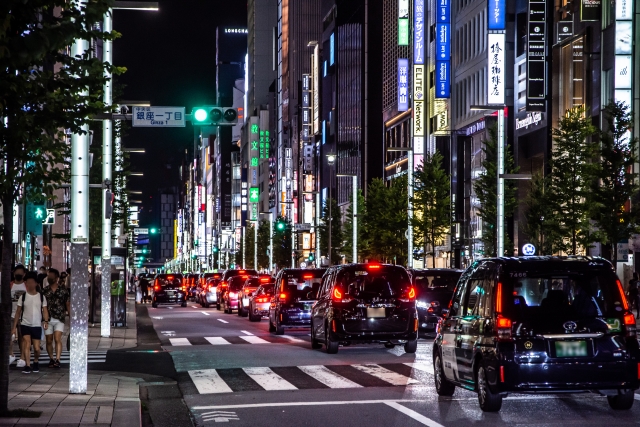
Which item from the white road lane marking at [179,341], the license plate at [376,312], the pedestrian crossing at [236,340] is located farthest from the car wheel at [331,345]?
the white road lane marking at [179,341]

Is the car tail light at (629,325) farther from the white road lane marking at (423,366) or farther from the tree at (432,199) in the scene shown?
the tree at (432,199)

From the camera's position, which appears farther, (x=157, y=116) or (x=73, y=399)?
(x=157, y=116)

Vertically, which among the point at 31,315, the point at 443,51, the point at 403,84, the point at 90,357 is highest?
the point at 443,51

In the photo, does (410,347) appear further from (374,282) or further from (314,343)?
(314,343)

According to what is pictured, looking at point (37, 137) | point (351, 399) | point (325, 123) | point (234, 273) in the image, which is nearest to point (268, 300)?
point (234, 273)

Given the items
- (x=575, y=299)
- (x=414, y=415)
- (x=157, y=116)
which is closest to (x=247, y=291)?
(x=157, y=116)

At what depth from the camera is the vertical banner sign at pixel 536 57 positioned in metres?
57.5

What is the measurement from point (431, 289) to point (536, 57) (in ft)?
108

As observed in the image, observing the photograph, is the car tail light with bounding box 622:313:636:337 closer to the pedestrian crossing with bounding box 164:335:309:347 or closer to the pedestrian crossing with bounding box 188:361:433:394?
the pedestrian crossing with bounding box 188:361:433:394

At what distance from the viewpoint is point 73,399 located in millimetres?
14320

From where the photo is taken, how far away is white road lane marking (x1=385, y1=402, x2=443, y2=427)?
39.7ft

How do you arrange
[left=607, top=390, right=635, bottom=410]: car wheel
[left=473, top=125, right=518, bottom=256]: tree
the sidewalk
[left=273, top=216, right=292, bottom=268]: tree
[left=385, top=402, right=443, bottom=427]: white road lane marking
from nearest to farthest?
the sidewalk → [left=385, top=402, right=443, bottom=427]: white road lane marking → [left=607, top=390, right=635, bottom=410]: car wheel → [left=473, top=125, right=518, bottom=256]: tree → [left=273, top=216, right=292, bottom=268]: tree

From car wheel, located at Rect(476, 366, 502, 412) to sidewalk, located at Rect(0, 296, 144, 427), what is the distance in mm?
3720

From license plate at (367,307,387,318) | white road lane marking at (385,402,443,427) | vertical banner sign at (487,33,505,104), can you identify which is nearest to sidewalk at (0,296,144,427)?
white road lane marking at (385,402,443,427)
